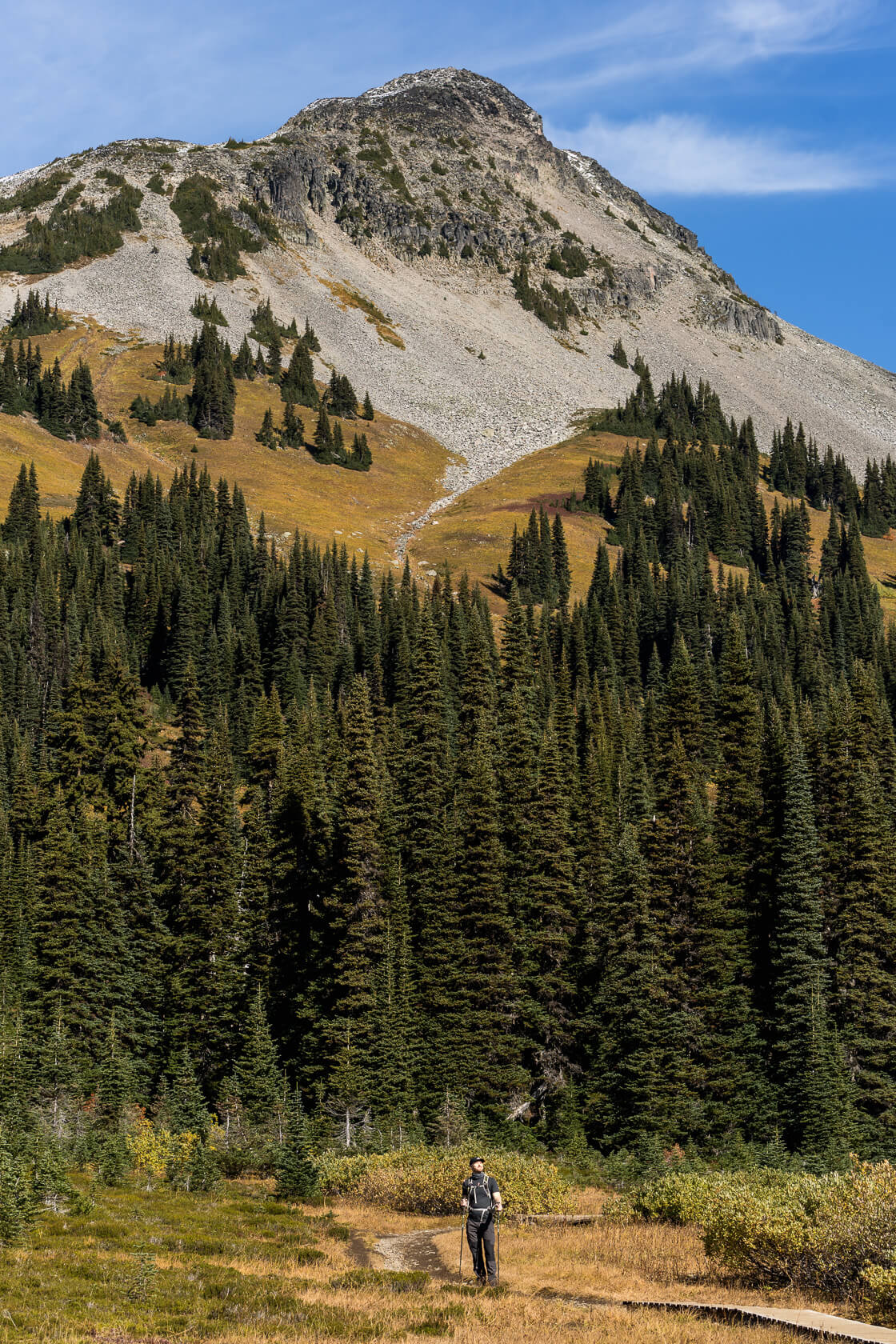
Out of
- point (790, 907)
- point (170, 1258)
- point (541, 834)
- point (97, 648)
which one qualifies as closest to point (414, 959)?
point (541, 834)

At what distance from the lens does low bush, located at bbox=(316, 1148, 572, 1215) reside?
1420 inches

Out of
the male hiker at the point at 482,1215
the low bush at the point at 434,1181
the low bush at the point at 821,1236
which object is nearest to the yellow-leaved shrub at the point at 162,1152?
the low bush at the point at 434,1181

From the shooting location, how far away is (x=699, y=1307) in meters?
20.0

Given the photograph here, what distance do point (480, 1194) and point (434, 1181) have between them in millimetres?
17221

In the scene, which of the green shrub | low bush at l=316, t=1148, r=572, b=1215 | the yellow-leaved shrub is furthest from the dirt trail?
the yellow-leaved shrub

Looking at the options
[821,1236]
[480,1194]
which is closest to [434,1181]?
[480,1194]

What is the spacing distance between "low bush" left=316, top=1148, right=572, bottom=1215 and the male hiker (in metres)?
13.2

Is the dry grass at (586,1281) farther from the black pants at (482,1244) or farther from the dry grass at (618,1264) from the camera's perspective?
the black pants at (482,1244)

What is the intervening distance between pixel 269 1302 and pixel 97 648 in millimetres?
112749

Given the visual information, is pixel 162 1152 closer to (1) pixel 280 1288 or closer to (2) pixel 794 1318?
(1) pixel 280 1288

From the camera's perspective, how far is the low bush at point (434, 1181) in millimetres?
36062

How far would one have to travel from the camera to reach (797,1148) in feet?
175

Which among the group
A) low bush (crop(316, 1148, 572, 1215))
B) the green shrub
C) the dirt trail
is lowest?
low bush (crop(316, 1148, 572, 1215))

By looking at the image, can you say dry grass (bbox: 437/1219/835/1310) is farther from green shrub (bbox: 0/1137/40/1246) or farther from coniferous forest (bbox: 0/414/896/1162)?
coniferous forest (bbox: 0/414/896/1162)
